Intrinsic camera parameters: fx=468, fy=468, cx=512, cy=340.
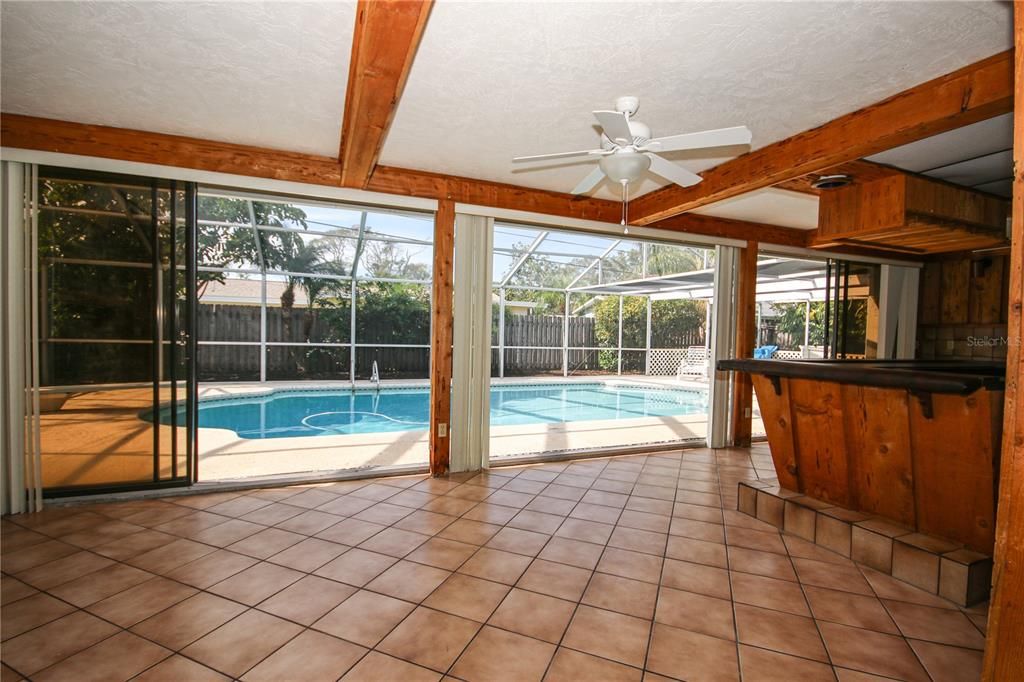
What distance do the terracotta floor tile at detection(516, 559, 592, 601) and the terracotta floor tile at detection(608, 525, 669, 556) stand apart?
0.38 meters

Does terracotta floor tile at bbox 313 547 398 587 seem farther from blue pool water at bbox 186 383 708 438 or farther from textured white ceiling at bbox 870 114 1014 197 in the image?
textured white ceiling at bbox 870 114 1014 197

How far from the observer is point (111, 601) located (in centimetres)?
194

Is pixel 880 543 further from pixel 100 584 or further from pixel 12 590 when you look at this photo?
pixel 12 590

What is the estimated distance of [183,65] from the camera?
7.06 feet

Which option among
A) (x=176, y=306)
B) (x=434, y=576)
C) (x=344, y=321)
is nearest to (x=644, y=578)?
(x=434, y=576)

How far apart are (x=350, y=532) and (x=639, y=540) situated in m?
1.62

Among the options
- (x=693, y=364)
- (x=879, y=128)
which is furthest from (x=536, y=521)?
(x=693, y=364)

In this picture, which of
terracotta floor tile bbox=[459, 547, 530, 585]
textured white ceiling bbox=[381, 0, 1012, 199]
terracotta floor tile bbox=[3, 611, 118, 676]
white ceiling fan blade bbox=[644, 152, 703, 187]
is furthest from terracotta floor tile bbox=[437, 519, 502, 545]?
textured white ceiling bbox=[381, 0, 1012, 199]

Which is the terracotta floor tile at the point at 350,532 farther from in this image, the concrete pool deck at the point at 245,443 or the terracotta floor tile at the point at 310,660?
the concrete pool deck at the point at 245,443

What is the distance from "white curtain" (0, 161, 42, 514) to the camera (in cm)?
268

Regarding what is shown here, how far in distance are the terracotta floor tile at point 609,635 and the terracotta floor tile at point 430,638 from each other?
0.39 m

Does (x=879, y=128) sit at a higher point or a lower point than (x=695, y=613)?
higher

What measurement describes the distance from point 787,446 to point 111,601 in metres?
3.55

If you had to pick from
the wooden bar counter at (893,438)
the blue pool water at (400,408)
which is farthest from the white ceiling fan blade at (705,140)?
the blue pool water at (400,408)
